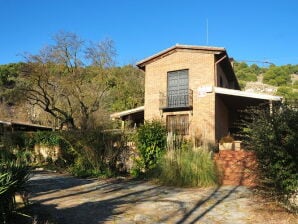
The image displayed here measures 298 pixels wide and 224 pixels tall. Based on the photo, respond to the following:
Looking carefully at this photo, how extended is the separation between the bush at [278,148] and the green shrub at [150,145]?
6213mm

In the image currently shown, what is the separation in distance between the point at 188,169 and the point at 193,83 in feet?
35.5

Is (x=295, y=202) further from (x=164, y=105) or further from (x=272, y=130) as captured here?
(x=164, y=105)

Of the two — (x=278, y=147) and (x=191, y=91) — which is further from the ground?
(x=191, y=91)

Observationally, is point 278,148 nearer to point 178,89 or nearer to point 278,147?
point 278,147

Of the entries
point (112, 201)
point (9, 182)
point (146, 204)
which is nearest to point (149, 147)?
point (112, 201)

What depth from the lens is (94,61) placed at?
31438 mm

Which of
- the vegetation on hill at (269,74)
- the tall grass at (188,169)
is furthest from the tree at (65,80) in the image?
the vegetation on hill at (269,74)

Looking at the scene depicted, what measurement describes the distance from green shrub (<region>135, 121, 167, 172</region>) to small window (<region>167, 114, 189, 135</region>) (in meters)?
7.01

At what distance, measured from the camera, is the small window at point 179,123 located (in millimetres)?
20578

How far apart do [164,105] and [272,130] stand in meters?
14.7

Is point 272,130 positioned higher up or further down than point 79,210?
higher up

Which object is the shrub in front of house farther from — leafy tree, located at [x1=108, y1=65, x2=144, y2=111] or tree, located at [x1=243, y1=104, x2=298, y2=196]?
leafy tree, located at [x1=108, y1=65, x2=144, y2=111]

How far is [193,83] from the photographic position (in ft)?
67.8

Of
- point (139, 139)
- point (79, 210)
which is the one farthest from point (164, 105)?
point (79, 210)
